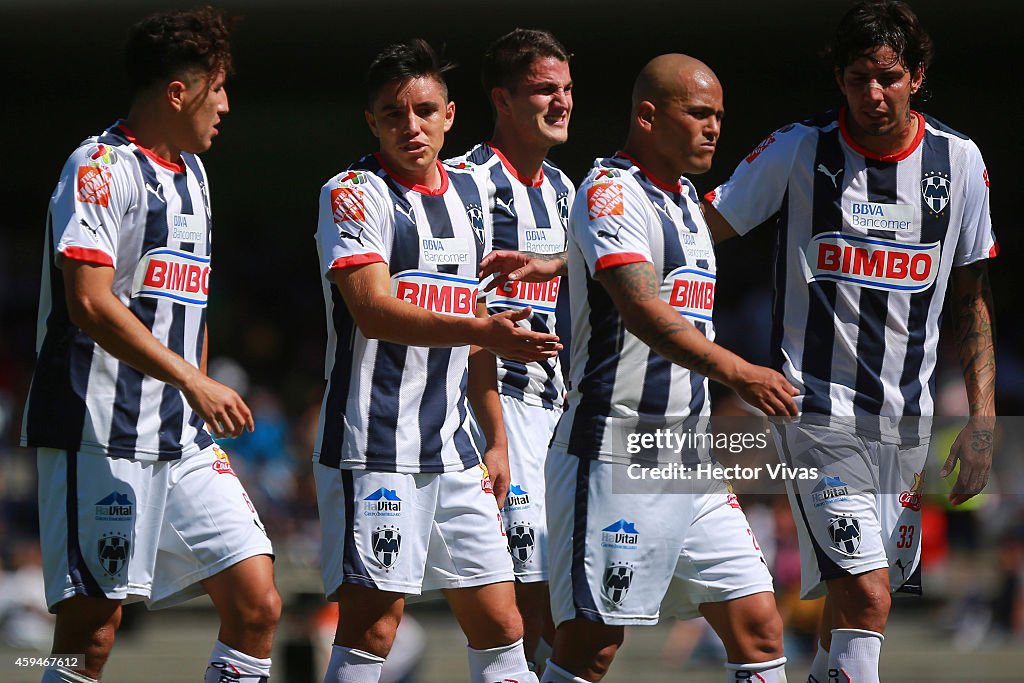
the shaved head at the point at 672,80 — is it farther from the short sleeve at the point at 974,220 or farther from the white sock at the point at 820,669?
the white sock at the point at 820,669

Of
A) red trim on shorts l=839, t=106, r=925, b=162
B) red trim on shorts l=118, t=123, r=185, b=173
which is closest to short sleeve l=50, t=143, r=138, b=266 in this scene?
red trim on shorts l=118, t=123, r=185, b=173

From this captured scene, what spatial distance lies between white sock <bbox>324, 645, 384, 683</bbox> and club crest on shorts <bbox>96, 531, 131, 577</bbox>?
78 cm

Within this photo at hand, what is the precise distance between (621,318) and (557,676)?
1.22 metres

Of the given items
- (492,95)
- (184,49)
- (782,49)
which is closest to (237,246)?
(782,49)

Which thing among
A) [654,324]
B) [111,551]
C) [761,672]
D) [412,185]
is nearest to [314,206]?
[412,185]

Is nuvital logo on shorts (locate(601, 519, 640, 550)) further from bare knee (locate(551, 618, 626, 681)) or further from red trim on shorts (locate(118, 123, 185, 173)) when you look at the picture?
red trim on shorts (locate(118, 123, 185, 173))

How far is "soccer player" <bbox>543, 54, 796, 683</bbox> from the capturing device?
4652mm

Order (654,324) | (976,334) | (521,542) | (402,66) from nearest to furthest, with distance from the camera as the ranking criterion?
(654,324)
(402,66)
(976,334)
(521,542)

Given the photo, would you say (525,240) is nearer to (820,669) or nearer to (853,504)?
(853,504)

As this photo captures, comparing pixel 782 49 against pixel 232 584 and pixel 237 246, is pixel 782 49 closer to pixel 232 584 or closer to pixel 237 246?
pixel 237 246

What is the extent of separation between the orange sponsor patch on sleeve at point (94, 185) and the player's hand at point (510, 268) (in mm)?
1294

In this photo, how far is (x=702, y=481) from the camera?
477 cm

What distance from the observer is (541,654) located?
5809mm

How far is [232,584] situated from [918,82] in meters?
3.06
